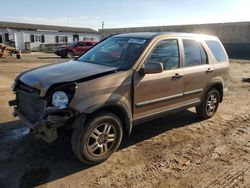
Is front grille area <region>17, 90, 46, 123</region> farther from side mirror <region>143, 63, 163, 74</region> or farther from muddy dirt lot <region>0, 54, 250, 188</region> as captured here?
side mirror <region>143, 63, 163, 74</region>

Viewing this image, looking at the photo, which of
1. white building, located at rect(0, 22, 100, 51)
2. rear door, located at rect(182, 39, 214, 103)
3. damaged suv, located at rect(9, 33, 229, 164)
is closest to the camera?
damaged suv, located at rect(9, 33, 229, 164)

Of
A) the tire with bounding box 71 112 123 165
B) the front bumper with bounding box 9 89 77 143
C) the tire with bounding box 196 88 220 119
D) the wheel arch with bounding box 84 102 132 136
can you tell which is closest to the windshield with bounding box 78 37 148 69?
the wheel arch with bounding box 84 102 132 136

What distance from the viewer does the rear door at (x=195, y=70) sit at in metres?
5.39

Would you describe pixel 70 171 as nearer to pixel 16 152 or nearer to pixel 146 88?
pixel 16 152

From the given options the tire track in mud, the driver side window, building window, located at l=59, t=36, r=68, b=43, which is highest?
building window, located at l=59, t=36, r=68, b=43

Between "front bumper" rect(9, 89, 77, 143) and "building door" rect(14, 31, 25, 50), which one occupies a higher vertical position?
"building door" rect(14, 31, 25, 50)

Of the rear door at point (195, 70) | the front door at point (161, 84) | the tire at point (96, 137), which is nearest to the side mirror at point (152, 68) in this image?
the front door at point (161, 84)

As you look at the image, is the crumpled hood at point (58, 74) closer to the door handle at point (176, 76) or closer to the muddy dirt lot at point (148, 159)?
the muddy dirt lot at point (148, 159)

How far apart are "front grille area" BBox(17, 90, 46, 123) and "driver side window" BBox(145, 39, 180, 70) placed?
189cm

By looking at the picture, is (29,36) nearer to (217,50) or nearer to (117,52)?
(217,50)

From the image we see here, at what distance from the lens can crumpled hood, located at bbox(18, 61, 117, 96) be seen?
3.83m

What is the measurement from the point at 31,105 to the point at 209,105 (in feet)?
13.4

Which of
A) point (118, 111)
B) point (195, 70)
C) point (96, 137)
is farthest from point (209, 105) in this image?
point (96, 137)

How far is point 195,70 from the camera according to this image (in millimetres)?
5539
